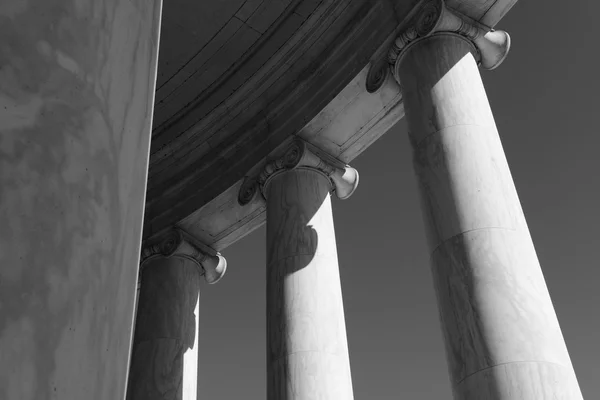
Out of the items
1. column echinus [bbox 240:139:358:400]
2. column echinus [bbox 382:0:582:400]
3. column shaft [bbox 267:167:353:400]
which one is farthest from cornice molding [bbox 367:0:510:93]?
column echinus [bbox 240:139:358:400]

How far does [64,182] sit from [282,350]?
469ft

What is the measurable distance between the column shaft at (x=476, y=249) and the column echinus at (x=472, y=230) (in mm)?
181

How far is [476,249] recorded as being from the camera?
124125 mm

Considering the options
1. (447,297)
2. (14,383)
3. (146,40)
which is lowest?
(14,383)

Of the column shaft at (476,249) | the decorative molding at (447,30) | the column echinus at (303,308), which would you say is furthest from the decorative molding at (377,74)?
the column echinus at (303,308)

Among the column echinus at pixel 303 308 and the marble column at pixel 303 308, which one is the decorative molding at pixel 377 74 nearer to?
the column echinus at pixel 303 308

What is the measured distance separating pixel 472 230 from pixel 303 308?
201 ft

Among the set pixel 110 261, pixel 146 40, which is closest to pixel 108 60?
pixel 146 40

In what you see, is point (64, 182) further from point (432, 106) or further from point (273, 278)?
point (273, 278)

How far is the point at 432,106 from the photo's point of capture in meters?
149

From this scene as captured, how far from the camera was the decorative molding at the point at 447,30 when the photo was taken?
161375mm

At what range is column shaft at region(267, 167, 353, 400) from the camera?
166m

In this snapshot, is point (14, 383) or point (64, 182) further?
point (64, 182)

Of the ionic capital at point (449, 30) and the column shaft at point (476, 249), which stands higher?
the ionic capital at point (449, 30)
